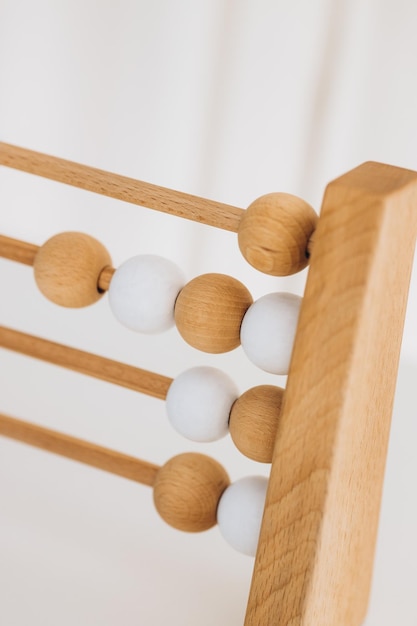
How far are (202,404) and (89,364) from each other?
0.55 ft

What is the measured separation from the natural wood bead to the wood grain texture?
0.09 meters

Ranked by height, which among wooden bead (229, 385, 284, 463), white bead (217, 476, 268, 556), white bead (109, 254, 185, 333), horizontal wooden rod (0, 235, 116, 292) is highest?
horizontal wooden rod (0, 235, 116, 292)

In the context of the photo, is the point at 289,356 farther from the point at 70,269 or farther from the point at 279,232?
the point at 70,269

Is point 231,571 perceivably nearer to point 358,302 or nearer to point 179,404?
point 179,404

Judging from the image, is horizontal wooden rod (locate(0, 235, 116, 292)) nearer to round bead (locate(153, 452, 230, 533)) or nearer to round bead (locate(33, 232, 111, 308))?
round bead (locate(33, 232, 111, 308))

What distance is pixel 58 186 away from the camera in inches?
53.9

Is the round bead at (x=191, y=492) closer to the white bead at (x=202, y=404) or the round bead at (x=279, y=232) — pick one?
the white bead at (x=202, y=404)

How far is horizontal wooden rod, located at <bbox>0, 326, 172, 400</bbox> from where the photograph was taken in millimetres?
638

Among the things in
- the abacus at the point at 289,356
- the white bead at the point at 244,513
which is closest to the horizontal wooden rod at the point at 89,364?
the abacus at the point at 289,356

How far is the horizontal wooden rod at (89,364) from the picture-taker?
25.1 inches

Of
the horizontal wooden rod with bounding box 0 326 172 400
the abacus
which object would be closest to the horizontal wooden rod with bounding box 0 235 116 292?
the abacus

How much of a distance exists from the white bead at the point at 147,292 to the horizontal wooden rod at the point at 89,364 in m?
0.09

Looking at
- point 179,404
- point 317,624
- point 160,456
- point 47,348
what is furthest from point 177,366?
point 317,624

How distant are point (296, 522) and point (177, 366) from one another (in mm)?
541
